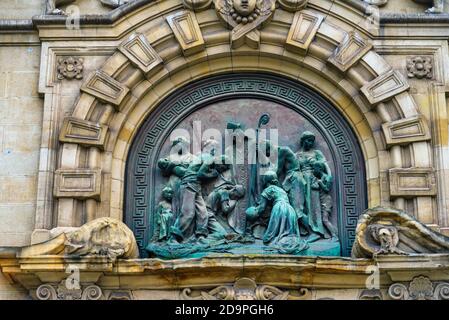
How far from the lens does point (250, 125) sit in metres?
12.7

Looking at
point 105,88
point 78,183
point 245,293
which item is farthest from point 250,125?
point 245,293

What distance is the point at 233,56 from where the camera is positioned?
12922mm

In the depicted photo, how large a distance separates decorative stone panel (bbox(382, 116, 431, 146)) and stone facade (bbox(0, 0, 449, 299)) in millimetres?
17

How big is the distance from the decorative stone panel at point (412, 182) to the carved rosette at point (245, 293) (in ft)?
6.40

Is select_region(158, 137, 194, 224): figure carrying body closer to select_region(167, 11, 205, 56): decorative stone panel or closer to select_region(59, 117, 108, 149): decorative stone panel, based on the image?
select_region(59, 117, 108, 149): decorative stone panel

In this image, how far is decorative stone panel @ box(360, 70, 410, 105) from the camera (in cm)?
1212

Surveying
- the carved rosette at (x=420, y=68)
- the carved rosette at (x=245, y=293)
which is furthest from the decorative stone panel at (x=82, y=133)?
the carved rosette at (x=420, y=68)

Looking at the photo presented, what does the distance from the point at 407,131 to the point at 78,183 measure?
473 cm

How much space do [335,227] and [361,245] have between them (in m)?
1.03

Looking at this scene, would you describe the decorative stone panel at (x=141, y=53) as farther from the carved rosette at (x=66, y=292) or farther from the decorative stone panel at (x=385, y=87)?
the carved rosette at (x=66, y=292)

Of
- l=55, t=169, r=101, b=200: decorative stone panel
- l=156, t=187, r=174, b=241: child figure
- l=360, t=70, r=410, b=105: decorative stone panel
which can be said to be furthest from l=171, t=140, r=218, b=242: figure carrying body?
l=360, t=70, r=410, b=105: decorative stone panel

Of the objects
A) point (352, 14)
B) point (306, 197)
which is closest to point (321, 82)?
point (352, 14)

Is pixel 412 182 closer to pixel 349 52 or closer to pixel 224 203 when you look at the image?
pixel 349 52

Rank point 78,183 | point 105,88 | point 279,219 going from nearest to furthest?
1. point 279,219
2. point 78,183
3. point 105,88
